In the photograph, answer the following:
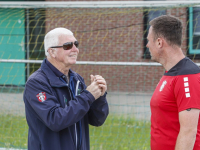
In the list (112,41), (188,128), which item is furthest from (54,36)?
(112,41)

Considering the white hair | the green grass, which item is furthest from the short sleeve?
the green grass

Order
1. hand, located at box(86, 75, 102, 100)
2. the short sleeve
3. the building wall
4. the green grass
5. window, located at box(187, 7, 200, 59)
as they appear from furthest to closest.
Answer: the building wall < window, located at box(187, 7, 200, 59) < the green grass < hand, located at box(86, 75, 102, 100) < the short sleeve

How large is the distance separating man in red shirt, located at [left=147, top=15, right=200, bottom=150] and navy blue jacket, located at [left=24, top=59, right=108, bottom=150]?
545 millimetres

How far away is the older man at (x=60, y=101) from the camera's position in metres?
2.20

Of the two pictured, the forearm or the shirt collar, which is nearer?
the forearm

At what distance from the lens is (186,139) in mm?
2041

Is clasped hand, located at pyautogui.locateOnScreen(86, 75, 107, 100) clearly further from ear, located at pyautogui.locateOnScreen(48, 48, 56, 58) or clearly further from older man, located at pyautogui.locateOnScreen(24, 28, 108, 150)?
ear, located at pyautogui.locateOnScreen(48, 48, 56, 58)

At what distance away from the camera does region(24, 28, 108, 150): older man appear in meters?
2.20

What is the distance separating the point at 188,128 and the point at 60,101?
998 millimetres

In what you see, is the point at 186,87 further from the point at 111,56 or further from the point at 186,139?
the point at 111,56

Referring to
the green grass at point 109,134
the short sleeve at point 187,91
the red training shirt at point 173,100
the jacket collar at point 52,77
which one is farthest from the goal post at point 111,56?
the short sleeve at point 187,91

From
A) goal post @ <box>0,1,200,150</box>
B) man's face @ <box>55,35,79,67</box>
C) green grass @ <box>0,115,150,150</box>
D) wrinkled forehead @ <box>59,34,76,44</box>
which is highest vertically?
wrinkled forehead @ <box>59,34,76,44</box>

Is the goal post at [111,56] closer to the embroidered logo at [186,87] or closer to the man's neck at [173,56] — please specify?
the man's neck at [173,56]

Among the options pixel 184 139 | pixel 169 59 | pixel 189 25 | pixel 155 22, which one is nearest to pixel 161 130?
pixel 184 139
